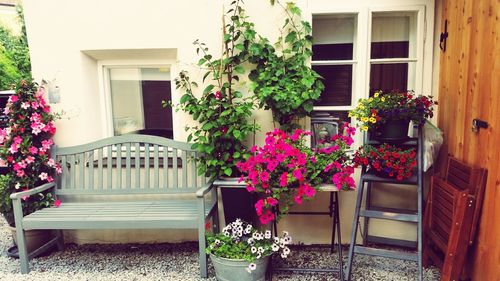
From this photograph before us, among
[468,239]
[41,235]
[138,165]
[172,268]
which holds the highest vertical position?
[138,165]

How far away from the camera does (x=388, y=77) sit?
313 centimetres

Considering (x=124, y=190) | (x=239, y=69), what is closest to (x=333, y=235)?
(x=239, y=69)

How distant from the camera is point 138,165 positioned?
3.19m

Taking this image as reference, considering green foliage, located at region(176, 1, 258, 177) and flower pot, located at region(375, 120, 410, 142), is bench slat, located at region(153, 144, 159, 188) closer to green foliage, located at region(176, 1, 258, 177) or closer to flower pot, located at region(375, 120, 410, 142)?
green foliage, located at region(176, 1, 258, 177)

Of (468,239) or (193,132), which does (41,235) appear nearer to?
(193,132)

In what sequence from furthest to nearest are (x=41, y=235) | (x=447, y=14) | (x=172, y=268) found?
(x=41, y=235)
(x=172, y=268)
(x=447, y=14)

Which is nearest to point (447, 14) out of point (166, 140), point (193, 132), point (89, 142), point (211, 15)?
point (211, 15)

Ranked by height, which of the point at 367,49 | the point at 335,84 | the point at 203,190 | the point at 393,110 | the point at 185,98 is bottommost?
the point at 203,190

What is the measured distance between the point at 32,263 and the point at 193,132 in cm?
186

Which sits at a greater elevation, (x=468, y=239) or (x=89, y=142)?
(x=89, y=142)

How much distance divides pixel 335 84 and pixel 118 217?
87.1 inches

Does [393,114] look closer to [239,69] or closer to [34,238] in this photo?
[239,69]

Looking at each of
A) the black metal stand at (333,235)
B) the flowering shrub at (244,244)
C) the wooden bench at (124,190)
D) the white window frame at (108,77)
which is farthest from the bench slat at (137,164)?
the black metal stand at (333,235)

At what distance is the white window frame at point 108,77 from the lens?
11.1 feet
